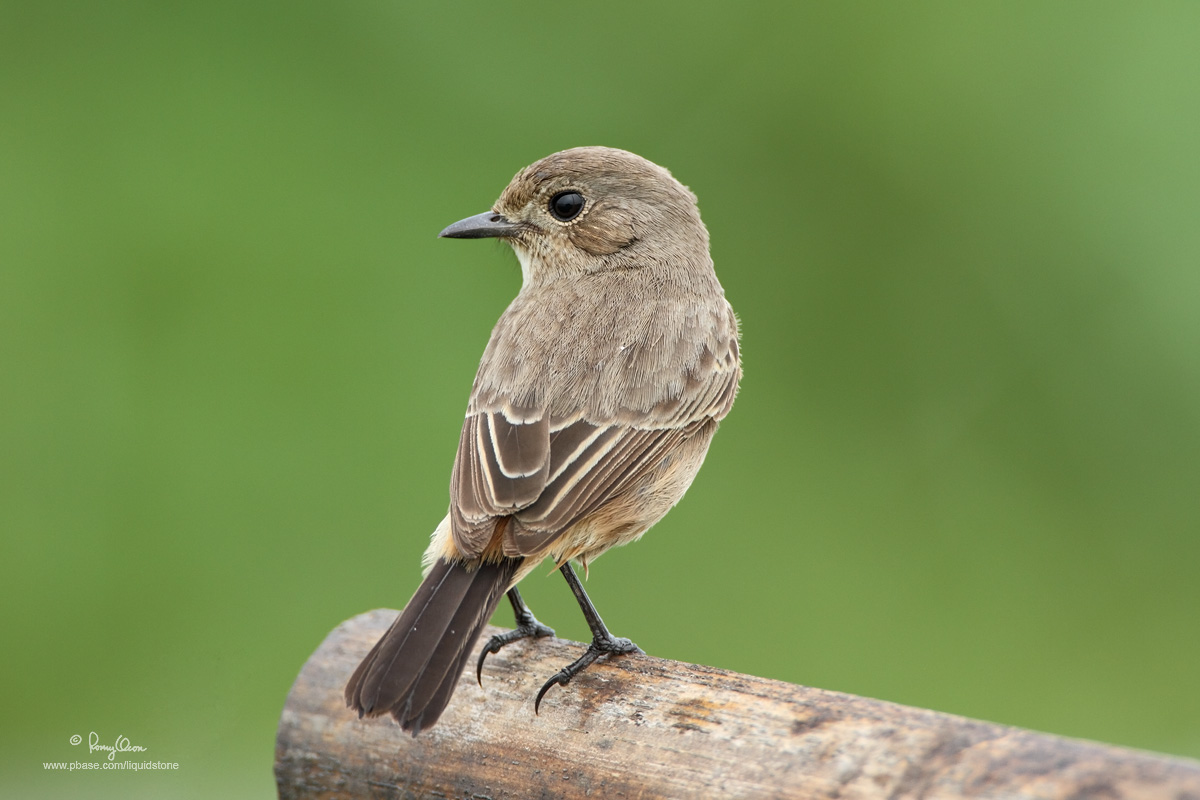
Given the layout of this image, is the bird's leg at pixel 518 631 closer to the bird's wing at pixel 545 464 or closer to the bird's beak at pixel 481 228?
the bird's wing at pixel 545 464

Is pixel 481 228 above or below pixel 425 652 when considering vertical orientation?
above

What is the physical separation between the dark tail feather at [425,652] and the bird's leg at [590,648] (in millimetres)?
304

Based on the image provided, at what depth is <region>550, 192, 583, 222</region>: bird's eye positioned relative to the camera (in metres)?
4.89

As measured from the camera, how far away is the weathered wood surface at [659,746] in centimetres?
261

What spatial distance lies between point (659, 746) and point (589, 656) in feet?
2.19

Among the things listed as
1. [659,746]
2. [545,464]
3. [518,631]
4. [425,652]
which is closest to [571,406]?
[545,464]

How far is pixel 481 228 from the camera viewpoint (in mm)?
4883
